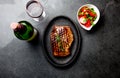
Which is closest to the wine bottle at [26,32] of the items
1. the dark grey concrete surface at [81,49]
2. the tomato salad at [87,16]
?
the dark grey concrete surface at [81,49]

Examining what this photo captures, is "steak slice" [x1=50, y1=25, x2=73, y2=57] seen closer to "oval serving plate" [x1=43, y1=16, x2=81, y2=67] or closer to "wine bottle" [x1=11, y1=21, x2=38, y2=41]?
"oval serving plate" [x1=43, y1=16, x2=81, y2=67]

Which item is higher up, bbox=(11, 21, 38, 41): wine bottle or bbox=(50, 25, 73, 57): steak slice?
bbox=(11, 21, 38, 41): wine bottle

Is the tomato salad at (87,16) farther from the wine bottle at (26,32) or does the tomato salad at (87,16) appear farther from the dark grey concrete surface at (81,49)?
the wine bottle at (26,32)

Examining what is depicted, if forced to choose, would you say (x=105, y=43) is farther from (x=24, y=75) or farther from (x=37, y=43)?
(x=24, y=75)

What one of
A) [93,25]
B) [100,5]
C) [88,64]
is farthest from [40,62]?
[100,5]

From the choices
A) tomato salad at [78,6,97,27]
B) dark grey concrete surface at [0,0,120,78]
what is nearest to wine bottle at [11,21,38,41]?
dark grey concrete surface at [0,0,120,78]

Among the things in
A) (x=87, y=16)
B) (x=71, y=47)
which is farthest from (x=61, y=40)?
(x=87, y=16)
